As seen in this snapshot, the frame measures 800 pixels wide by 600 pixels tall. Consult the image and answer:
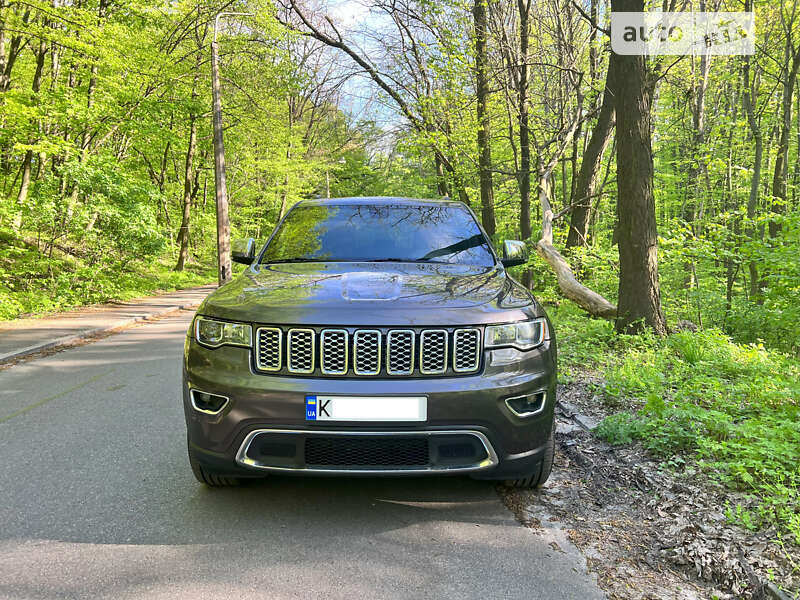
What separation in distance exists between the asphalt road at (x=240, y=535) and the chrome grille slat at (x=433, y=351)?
0.84m

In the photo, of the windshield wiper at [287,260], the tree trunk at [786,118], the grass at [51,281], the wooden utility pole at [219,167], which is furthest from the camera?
the wooden utility pole at [219,167]

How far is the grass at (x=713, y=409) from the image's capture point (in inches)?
121

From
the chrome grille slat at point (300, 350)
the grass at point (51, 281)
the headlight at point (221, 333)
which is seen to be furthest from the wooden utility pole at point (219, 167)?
A: the chrome grille slat at point (300, 350)

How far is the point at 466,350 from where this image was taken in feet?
9.29

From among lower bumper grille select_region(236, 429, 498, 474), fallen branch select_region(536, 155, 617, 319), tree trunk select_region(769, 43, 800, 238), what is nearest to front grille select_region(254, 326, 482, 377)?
lower bumper grille select_region(236, 429, 498, 474)

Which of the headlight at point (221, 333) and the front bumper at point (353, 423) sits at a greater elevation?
the headlight at point (221, 333)

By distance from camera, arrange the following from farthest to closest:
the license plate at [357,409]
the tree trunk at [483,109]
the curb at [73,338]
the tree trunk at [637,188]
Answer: the tree trunk at [483,109]
the curb at [73,338]
the tree trunk at [637,188]
the license plate at [357,409]

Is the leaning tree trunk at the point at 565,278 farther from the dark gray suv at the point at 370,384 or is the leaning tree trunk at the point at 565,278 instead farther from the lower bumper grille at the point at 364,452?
the lower bumper grille at the point at 364,452

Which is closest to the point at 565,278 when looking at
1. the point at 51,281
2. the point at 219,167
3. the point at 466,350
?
the point at 466,350

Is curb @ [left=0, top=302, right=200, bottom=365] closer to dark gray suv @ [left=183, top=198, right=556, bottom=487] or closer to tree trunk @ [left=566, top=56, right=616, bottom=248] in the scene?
dark gray suv @ [left=183, top=198, right=556, bottom=487]

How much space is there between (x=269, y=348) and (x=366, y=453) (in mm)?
695

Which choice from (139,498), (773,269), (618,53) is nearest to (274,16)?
(618,53)

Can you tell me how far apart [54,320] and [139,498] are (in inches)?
367

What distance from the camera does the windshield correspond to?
3.98m
